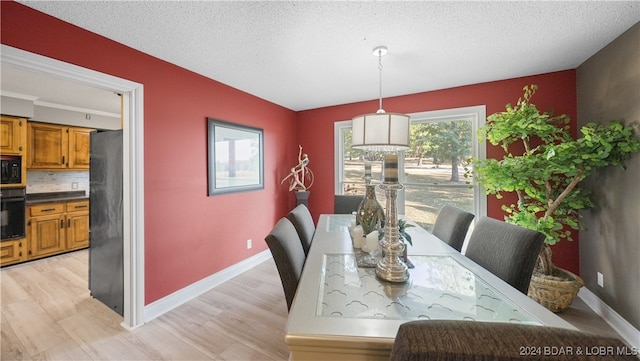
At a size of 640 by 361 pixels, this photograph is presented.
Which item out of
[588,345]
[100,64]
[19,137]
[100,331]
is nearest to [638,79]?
[588,345]

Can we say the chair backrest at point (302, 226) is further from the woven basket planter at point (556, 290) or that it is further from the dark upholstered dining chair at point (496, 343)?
the woven basket planter at point (556, 290)

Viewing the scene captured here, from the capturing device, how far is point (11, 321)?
81.9 inches

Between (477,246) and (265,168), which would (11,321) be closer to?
(265,168)

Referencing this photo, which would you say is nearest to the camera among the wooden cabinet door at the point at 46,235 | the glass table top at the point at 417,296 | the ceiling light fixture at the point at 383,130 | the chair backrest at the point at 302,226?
the glass table top at the point at 417,296

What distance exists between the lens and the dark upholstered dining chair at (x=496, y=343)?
464mm

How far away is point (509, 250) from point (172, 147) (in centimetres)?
277

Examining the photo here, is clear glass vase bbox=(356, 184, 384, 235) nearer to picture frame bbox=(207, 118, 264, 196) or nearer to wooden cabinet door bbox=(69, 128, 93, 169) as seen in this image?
picture frame bbox=(207, 118, 264, 196)

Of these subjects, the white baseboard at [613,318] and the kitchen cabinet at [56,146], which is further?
the kitchen cabinet at [56,146]

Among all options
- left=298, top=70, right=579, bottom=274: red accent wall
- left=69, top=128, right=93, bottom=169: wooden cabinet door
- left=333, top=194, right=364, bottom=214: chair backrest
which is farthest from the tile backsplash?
left=333, top=194, right=364, bottom=214: chair backrest

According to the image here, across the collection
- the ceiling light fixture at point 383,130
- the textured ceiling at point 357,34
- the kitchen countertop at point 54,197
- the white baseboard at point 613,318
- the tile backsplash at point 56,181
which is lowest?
the white baseboard at point 613,318

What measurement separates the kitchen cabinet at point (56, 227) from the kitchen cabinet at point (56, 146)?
63cm

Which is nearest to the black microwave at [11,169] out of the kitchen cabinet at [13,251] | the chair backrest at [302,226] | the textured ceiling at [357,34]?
the kitchen cabinet at [13,251]

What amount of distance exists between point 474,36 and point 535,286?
7.28 feet

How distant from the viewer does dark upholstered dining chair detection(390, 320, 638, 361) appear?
46 cm
